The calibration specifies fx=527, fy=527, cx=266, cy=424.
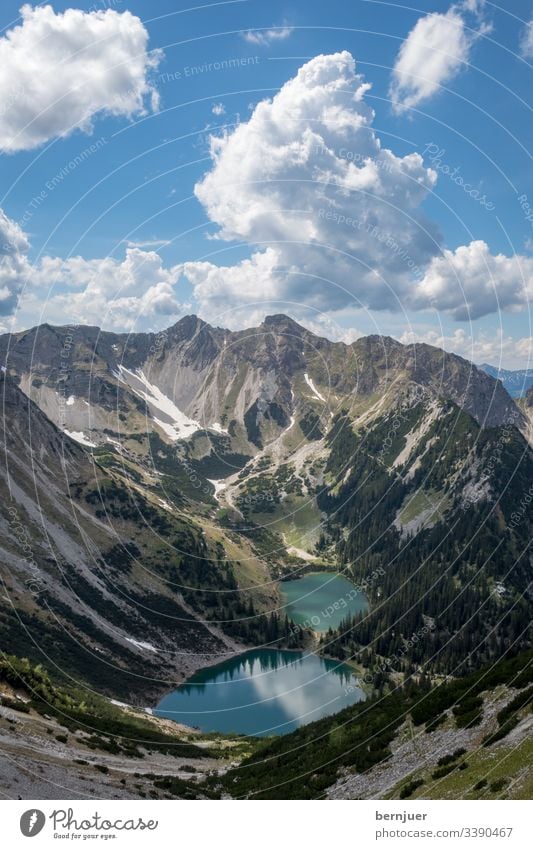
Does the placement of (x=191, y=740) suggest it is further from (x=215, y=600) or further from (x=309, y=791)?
(x=215, y=600)

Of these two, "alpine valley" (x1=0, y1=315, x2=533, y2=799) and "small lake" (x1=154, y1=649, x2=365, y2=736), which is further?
"small lake" (x1=154, y1=649, x2=365, y2=736)

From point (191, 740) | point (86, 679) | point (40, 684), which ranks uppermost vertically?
point (86, 679)

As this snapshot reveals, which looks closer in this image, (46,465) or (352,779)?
(352,779)

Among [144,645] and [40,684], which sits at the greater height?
[144,645]

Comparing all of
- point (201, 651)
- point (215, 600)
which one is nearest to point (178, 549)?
point (215, 600)

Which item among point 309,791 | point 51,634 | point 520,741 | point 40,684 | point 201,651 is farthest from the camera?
point 201,651

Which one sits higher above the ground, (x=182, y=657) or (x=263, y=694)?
(x=182, y=657)

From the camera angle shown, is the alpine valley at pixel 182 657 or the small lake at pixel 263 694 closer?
the alpine valley at pixel 182 657
